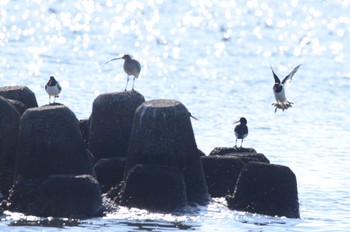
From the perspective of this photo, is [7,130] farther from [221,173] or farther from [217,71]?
[217,71]

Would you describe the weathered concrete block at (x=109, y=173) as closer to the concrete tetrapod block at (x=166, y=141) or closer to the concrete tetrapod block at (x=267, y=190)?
the concrete tetrapod block at (x=166, y=141)

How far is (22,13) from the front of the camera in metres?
83.9

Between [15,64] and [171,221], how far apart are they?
103 ft

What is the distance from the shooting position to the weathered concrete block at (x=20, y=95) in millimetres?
26391

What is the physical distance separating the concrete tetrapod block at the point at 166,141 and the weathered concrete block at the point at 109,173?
73 cm

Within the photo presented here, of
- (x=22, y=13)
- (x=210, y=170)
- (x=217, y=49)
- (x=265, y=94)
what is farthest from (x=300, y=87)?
(x=22, y=13)

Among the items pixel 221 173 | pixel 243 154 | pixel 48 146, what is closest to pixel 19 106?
pixel 48 146

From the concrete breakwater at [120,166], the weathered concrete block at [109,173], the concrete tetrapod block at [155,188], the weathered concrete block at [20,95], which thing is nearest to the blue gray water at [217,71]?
the concrete tetrapod block at [155,188]

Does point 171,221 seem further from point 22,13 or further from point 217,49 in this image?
point 22,13

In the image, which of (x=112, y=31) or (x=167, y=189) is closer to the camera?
(x=167, y=189)

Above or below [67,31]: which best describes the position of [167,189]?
below

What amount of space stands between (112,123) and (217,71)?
99.7ft

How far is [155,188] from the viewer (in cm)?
2302

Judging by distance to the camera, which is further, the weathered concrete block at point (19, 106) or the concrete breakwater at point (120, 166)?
the weathered concrete block at point (19, 106)
